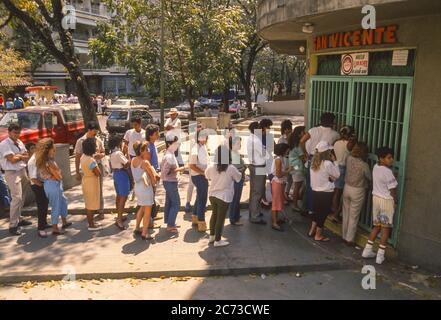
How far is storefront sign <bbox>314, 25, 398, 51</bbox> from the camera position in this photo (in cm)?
598

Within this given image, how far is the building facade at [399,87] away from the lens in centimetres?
549

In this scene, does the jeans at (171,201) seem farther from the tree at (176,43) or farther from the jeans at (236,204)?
the tree at (176,43)

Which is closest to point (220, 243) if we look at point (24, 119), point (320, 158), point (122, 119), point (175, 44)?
point (320, 158)

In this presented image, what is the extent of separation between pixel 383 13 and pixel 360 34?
106 centimetres

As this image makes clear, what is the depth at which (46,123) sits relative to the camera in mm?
13266

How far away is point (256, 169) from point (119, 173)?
2305 mm

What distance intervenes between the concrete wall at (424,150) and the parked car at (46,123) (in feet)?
33.8

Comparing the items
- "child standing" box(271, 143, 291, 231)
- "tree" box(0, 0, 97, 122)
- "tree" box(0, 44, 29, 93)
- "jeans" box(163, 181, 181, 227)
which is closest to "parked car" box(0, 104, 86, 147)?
"tree" box(0, 0, 97, 122)

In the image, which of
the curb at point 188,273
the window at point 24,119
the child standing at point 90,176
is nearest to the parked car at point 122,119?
the window at point 24,119

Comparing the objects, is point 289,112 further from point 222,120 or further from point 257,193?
point 257,193

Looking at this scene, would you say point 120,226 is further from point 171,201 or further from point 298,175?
point 298,175

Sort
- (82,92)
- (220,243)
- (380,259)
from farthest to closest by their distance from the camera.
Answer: (82,92)
(220,243)
(380,259)

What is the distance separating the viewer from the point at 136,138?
8.70 metres
